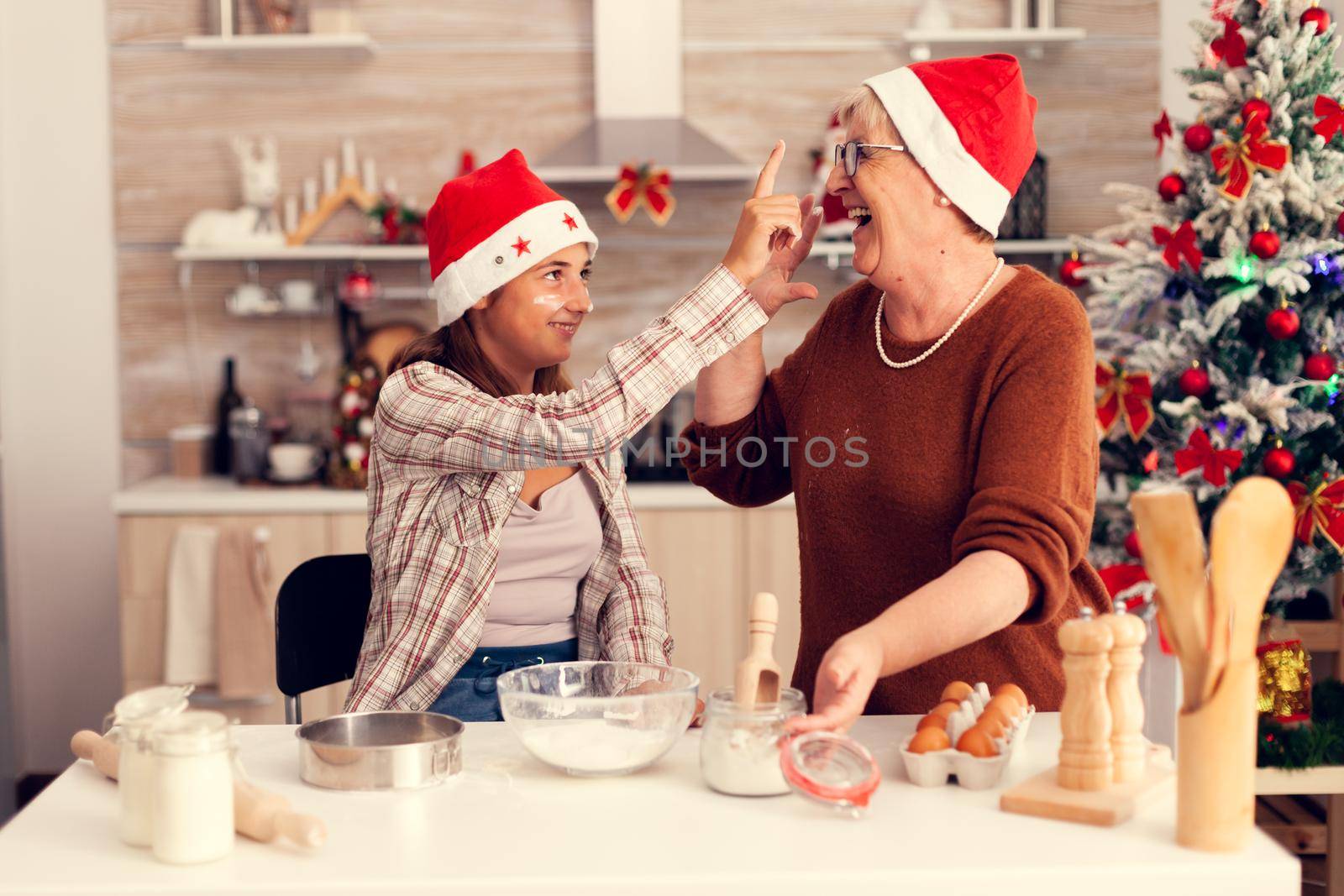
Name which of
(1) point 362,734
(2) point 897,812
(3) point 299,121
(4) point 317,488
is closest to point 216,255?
(3) point 299,121

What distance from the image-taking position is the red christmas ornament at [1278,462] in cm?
269

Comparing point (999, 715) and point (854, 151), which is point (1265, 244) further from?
point (999, 715)

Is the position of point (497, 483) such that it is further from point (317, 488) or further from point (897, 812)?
point (317, 488)

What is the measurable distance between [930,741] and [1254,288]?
6.48ft

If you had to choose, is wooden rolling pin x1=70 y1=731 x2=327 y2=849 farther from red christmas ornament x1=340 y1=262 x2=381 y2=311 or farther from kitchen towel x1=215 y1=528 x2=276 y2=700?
red christmas ornament x1=340 y1=262 x2=381 y2=311

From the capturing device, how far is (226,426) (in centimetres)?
380

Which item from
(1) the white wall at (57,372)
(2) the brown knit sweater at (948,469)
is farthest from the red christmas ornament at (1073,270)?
(1) the white wall at (57,372)

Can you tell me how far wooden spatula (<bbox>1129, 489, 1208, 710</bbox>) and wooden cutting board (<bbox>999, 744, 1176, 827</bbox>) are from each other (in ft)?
0.35

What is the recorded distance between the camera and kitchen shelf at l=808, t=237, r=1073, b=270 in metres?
3.64

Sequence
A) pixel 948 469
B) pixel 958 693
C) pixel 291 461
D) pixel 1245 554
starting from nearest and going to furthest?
pixel 1245 554, pixel 958 693, pixel 948 469, pixel 291 461

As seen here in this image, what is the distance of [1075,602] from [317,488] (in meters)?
2.45

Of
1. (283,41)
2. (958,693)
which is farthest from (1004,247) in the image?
(958,693)

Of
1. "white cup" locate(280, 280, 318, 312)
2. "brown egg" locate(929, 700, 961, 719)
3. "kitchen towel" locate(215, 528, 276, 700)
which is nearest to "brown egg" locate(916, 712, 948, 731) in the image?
"brown egg" locate(929, 700, 961, 719)

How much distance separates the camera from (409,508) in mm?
1784
